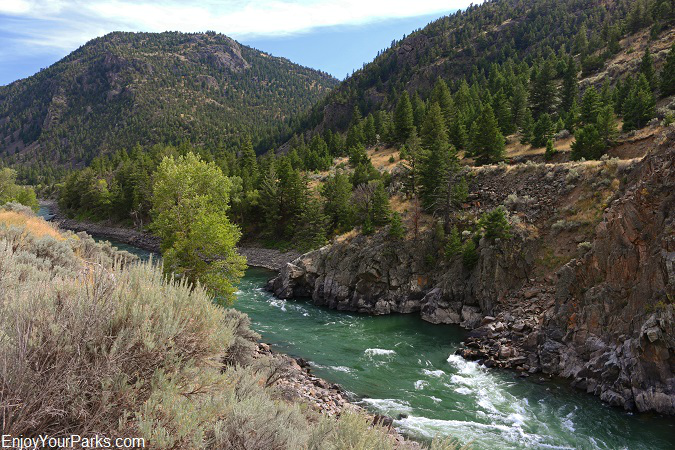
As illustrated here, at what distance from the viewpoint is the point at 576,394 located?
16.6 m

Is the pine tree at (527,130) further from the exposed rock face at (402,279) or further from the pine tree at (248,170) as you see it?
the pine tree at (248,170)

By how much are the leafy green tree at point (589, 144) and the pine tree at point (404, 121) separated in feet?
101

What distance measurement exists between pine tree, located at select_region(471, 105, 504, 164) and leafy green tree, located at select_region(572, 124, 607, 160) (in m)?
7.63

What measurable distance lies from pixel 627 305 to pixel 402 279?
1508 centimetres

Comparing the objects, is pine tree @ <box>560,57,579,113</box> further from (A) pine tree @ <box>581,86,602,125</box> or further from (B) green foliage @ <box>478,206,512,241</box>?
(B) green foliage @ <box>478,206,512,241</box>

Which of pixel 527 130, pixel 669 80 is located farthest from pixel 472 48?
pixel 527 130

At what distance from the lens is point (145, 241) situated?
55688 mm

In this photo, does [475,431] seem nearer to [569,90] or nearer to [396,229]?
[396,229]

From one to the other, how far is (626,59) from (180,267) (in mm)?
70686

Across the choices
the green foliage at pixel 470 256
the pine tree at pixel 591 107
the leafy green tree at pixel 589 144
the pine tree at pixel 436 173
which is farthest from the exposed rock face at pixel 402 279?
the pine tree at pixel 591 107

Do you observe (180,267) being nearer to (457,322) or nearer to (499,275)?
(457,322)

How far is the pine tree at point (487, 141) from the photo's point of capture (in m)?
39.6

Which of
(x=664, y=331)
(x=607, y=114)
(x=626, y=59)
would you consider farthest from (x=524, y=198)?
(x=626, y=59)

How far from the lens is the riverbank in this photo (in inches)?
1763
